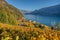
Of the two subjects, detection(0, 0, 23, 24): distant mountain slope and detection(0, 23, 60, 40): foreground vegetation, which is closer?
detection(0, 23, 60, 40): foreground vegetation

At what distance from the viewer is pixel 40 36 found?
9.58m

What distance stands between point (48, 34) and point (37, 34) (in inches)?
25.3

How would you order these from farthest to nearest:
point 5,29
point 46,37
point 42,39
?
point 5,29 → point 46,37 → point 42,39

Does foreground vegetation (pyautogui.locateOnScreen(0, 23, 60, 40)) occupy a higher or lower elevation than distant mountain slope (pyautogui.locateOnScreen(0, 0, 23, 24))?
higher

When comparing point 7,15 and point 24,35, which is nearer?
point 24,35

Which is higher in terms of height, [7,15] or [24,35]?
[24,35]

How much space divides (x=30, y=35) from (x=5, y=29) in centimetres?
148

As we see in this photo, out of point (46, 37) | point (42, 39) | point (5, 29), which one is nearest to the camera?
point (42, 39)

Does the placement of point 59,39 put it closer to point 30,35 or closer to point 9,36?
point 30,35

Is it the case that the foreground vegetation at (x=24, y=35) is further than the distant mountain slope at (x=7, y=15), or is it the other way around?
the distant mountain slope at (x=7, y=15)

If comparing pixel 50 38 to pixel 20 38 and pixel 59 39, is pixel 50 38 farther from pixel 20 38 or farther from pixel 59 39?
pixel 20 38

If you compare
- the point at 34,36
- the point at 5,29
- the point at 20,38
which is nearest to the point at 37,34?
the point at 34,36

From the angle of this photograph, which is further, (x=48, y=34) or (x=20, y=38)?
(x=48, y=34)

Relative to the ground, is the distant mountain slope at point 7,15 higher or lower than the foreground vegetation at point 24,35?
lower
